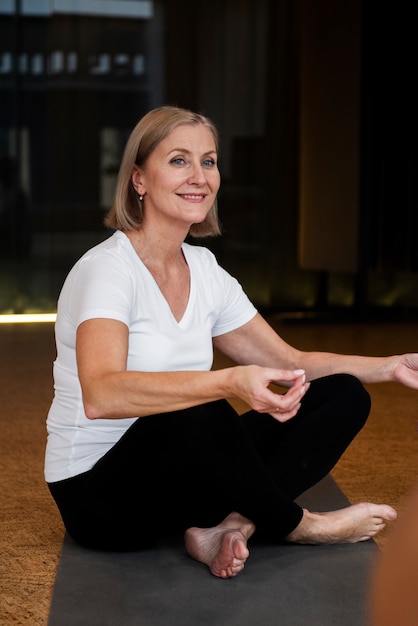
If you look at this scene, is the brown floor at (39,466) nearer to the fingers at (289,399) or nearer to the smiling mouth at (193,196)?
the fingers at (289,399)

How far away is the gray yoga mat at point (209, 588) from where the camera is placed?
1.52 meters

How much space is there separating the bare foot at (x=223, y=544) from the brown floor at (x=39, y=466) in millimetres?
261

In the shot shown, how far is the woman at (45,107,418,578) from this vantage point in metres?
1.55

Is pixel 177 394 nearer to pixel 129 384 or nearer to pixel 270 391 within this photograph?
pixel 129 384

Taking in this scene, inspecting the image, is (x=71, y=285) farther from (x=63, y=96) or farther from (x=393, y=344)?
(x=63, y=96)

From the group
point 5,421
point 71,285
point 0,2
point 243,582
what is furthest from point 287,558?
point 0,2

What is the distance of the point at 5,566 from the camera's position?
1781 millimetres

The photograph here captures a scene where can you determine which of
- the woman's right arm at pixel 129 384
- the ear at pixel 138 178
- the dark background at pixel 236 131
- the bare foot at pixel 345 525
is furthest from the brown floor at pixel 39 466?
the dark background at pixel 236 131

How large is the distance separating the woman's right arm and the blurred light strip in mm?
4236

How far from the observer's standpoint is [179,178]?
180cm

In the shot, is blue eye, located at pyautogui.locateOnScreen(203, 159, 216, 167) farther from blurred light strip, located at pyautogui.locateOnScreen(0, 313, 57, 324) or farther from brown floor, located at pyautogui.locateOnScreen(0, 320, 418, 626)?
blurred light strip, located at pyautogui.locateOnScreen(0, 313, 57, 324)

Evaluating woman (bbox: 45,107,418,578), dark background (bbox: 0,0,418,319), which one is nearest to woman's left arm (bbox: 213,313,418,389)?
woman (bbox: 45,107,418,578)

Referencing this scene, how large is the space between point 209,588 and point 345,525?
0.32 meters

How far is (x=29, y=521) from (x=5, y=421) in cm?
103
